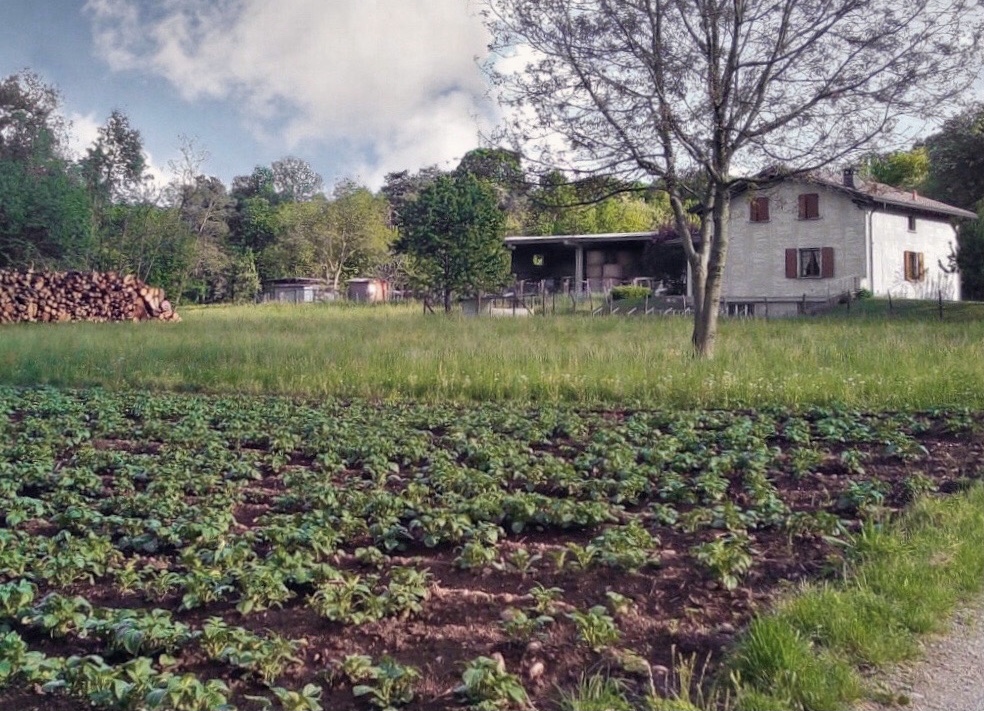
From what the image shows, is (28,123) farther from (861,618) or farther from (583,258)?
(861,618)

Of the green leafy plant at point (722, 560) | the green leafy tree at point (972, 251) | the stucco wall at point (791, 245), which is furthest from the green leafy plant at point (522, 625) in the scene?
the stucco wall at point (791, 245)

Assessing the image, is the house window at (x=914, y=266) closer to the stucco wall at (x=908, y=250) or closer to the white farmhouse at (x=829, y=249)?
the white farmhouse at (x=829, y=249)

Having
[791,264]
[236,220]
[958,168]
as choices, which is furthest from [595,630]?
[236,220]

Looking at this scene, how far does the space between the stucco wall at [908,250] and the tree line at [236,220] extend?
9.70 metres

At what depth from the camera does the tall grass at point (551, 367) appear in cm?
1202

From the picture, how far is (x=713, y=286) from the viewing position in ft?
52.9

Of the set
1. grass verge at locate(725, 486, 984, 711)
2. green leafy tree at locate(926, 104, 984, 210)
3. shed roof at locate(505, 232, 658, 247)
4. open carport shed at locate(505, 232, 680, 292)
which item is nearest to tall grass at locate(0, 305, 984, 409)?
grass verge at locate(725, 486, 984, 711)

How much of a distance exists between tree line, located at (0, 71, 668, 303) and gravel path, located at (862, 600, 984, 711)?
12585 mm

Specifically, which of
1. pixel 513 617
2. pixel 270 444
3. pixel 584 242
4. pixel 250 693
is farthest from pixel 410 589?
pixel 584 242

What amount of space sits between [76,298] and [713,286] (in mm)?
28703

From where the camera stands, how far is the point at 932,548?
→ 17.0 ft

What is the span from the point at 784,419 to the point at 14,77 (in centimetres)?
4905

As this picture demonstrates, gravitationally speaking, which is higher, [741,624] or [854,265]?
[854,265]

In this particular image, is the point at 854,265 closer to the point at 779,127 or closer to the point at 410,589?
the point at 779,127
